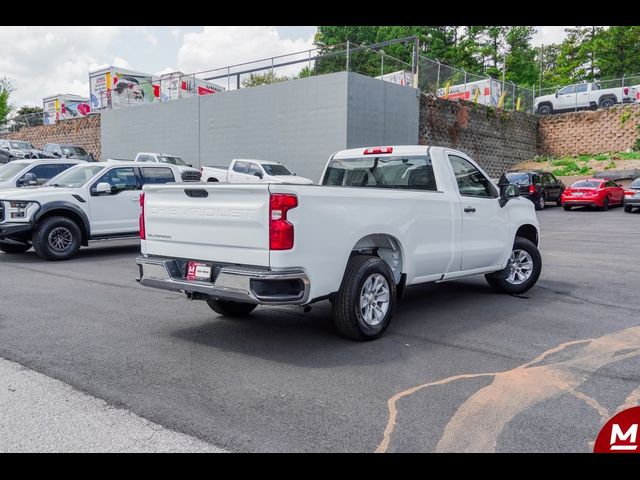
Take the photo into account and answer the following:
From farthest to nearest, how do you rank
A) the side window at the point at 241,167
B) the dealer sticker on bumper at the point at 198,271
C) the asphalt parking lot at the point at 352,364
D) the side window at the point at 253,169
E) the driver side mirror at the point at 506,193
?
the side window at the point at 241,167, the side window at the point at 253,169, the driver side mirror at the point at 506,193, the dealer sticker on bumper at the point at 198,271, the asphalt parking lot at the point at 352,364

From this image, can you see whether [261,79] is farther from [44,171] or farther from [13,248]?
[13,248]

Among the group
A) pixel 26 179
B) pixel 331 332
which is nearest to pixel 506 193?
pixel 331 332

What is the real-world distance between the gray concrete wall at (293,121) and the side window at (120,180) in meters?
11.9

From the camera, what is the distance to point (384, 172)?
23.4ft

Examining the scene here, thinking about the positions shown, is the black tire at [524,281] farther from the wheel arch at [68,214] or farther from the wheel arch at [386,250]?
the wheel arch at [68,214]

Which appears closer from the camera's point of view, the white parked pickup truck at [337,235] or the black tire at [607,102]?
the white parked pickup truck at [337,235]

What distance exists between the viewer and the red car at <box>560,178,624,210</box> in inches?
1012

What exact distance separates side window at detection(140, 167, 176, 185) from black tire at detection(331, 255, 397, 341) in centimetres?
816

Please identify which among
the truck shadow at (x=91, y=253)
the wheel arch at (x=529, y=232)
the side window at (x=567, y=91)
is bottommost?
the truck shadow at (x=91, y=253)

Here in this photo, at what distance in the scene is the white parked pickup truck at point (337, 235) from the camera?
5.07 metres

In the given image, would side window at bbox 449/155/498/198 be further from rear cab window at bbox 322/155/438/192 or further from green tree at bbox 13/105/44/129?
green tree at bbox 13/105/44/129

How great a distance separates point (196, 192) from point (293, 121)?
20034 mm

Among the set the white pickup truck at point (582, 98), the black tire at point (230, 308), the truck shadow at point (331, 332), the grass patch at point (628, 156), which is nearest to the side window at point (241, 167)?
the truck shadow at point (331, 332)
